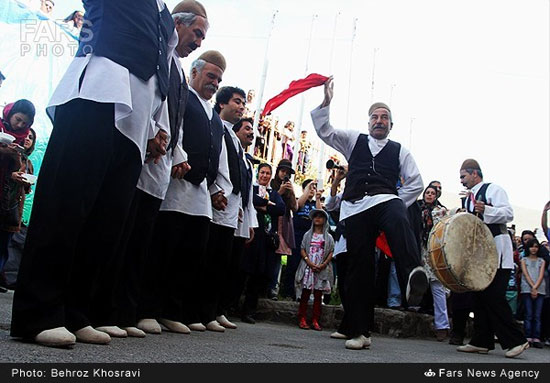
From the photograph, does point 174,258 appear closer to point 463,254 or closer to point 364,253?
point 364,253

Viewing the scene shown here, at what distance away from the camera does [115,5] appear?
2.74m

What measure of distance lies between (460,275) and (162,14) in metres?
3.48

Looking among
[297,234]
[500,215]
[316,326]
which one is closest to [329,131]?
[500,215]

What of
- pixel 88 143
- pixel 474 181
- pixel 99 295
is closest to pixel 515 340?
pixel 474 181

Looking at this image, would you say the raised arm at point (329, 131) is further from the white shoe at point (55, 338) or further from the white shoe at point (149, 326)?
the white shoe at point (55, 338)

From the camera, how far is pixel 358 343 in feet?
13.9

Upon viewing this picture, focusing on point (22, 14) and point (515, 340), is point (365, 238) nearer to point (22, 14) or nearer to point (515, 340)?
point (515, 340)

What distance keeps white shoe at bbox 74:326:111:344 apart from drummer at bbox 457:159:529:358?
407cm

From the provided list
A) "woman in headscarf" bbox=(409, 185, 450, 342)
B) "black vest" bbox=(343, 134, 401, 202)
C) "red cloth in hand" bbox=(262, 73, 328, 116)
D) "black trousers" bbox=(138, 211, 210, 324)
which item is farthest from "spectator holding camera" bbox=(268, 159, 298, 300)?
"black trousers" bbox=(138, 211, 210, 324)

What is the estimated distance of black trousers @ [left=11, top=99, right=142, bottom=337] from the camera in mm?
2375

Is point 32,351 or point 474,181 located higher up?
point 474,181

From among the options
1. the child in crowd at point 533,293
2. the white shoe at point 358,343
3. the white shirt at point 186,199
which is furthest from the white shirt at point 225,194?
the child in crowd at point 533,293

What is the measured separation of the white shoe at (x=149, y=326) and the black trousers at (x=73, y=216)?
88 centimetres

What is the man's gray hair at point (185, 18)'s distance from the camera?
12.1 ft
